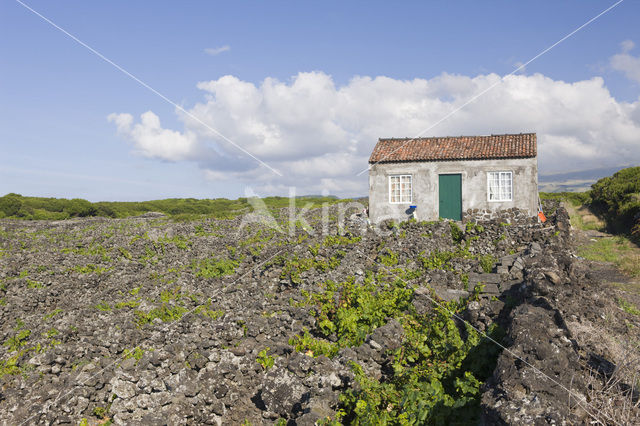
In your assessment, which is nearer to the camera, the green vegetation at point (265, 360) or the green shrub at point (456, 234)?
the green vegetation at point (265, 360)

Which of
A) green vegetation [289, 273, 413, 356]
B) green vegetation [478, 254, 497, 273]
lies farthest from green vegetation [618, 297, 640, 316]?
green vegetation [289, 273, 413, 356]

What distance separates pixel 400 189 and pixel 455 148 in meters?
3.59

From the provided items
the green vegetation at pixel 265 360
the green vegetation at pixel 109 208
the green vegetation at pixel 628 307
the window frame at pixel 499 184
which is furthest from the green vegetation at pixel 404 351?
the green vegetation at pixel 109 208

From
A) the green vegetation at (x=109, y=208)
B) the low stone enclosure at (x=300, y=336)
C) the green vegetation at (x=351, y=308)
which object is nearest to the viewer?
the low stone enclosure at (x=300, y=336)

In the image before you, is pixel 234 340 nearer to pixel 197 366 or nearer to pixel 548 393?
pixel 197 366

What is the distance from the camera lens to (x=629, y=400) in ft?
15.3

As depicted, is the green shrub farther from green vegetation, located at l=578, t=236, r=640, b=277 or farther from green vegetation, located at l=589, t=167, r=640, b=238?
green vegetation, located at l=589, t=167, r=640, b=238

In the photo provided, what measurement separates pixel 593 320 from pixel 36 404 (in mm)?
10435

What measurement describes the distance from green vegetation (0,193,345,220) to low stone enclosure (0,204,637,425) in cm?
2050

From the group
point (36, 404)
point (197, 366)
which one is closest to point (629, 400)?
point (197, 366)

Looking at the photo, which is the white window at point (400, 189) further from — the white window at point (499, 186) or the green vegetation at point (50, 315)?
the green vegetation at point (50, 315)

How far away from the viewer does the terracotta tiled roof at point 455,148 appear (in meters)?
21.6

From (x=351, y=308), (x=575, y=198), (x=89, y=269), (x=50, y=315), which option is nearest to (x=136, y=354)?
(x=351, y=308)

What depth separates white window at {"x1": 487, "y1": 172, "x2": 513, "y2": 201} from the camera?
21406mm
